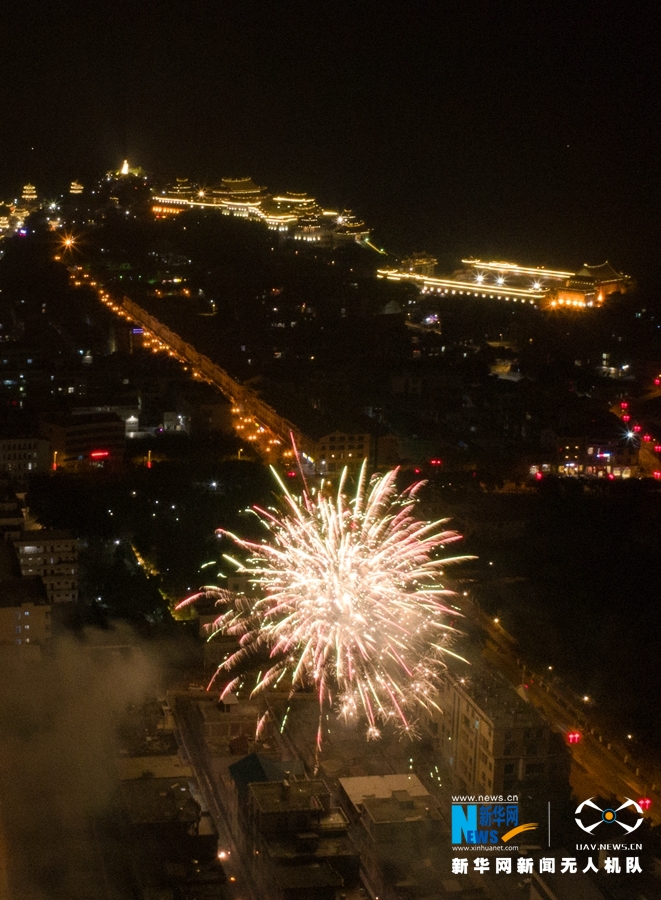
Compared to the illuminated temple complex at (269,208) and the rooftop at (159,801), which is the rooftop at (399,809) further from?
the illuminated temple complex at (269,208)

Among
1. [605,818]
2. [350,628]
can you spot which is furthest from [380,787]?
[605,818]

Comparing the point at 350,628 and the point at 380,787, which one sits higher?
the point at 350,628

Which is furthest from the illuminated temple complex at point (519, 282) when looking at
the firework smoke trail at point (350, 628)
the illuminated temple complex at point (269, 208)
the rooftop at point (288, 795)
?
the rooftop at point (288, 795)

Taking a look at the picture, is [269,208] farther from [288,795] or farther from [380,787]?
[288,795]

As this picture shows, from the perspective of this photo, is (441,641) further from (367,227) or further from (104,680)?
(367,227)

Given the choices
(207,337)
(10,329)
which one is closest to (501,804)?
(207,337)

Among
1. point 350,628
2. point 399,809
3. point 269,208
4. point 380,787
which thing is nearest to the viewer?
point 399,809

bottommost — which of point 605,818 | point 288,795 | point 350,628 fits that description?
point 605,818

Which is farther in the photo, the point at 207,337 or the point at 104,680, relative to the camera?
the point at 207,337

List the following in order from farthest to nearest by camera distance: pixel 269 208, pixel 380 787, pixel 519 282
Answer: pixel 269 208
pixel 519 282
pixel 380 787
